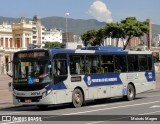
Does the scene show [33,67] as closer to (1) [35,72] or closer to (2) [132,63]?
(1) [35,72]

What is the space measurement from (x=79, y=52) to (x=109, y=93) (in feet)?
10.2

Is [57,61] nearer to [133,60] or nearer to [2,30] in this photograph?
[133,60]

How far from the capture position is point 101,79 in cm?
2306

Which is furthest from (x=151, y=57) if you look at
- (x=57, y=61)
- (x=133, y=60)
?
(x=57, y=61)

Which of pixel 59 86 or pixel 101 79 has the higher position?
pixel 101 79

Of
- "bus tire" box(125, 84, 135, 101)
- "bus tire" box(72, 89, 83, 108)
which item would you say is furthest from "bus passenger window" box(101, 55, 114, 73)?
"bus tire" box(72, 89, 83, 108)

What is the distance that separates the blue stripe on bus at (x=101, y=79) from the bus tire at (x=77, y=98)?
28.7 inches

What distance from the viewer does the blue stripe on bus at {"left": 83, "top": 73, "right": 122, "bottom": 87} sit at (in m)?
22.2

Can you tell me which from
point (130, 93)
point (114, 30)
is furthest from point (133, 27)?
point (130, 93)

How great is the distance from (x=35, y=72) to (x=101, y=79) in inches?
166

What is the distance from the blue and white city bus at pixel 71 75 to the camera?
787 inches

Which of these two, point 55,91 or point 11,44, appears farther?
point 11,44

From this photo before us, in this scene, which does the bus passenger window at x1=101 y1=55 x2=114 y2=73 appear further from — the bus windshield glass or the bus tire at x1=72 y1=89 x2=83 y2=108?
the bus windshield glass

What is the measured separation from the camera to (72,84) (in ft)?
69.2
